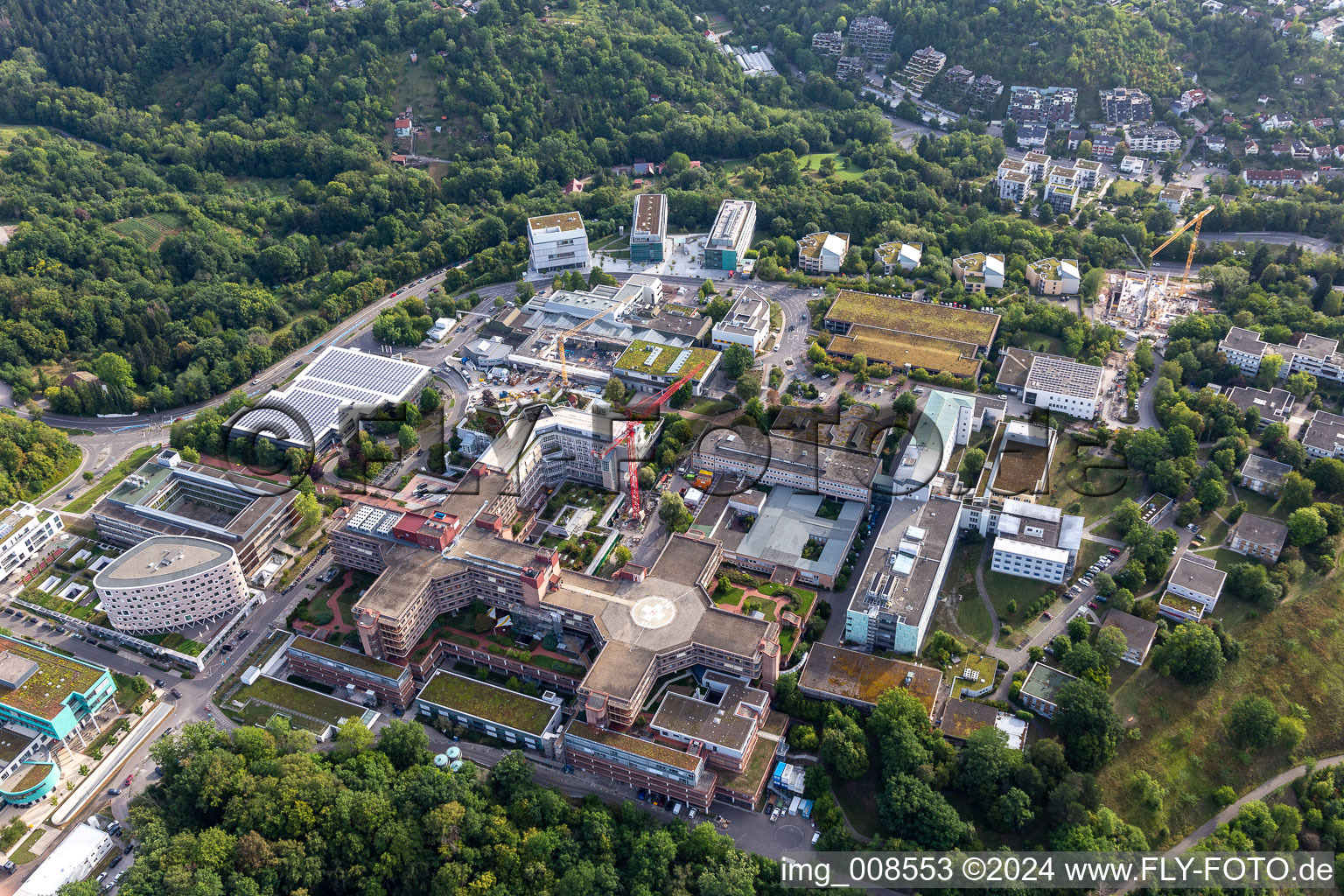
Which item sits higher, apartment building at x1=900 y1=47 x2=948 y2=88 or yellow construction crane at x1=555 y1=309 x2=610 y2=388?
apartment building at x1=900 y1=47 x2=948 y2=88

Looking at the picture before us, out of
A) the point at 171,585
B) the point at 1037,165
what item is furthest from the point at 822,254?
the point at 171,585

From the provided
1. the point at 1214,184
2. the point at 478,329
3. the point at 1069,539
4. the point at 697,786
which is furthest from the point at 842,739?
the point at 1214,184

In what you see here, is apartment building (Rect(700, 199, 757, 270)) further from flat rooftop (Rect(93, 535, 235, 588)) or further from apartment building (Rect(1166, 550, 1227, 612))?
flat rooftop (Rect(93, 535, 235, 588))

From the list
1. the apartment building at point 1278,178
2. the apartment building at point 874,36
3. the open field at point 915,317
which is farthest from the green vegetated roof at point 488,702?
the apartment building at point 874,36

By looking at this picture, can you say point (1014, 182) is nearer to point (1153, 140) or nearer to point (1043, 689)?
point (1153, 140)

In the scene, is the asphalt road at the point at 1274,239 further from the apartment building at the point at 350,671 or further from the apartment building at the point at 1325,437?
the apartment building at the point at 350,671

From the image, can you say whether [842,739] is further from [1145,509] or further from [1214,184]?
[1214,184]

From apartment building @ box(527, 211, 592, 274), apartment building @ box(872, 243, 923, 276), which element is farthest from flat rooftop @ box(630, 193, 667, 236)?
apartment building @ box(872, 243, 923, 276)
